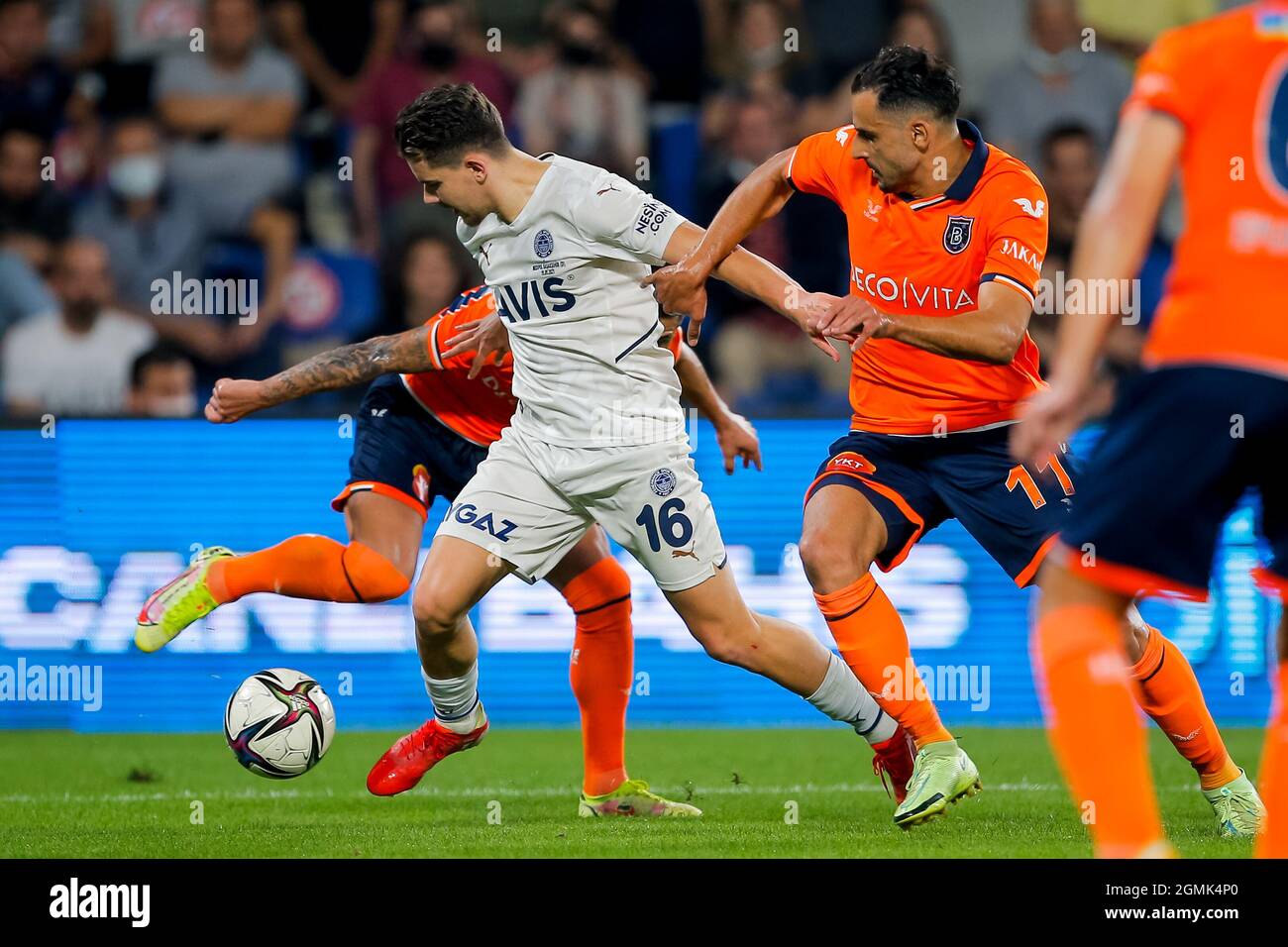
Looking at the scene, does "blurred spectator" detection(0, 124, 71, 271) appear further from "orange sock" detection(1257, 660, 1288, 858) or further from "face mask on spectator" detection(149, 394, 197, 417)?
"orange sock" detection(1257, 660, 1288, 858)

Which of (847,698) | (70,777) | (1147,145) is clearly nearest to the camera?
(1147,145)

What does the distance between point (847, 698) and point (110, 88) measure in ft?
26.8

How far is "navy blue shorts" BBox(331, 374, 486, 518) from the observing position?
639 centimetres

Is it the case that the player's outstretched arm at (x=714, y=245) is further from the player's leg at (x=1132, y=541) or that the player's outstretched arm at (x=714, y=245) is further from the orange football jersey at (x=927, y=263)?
the player's leg at (x=1132, y=541)

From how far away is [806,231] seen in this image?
10242 millimetres

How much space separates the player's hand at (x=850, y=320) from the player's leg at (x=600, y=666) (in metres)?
1.81

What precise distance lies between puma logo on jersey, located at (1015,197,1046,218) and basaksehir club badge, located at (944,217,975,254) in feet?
0.59

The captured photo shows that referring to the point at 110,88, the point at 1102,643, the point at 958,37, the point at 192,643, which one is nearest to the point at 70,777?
the point at 192,643

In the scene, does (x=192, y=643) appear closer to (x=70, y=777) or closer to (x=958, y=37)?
(x=70, y=777)

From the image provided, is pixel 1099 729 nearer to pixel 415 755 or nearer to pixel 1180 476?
pixel 1180 476

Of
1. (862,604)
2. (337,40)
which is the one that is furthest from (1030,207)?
(337,40)

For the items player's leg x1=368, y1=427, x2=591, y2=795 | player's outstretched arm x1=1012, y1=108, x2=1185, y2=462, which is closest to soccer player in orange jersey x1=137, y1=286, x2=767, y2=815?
player's leg x1=368, y1=427, x2=591, y2=795

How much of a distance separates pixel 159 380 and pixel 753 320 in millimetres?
3743

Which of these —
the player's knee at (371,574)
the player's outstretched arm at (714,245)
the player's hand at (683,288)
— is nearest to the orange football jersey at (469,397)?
the player's knee at (371,574)
